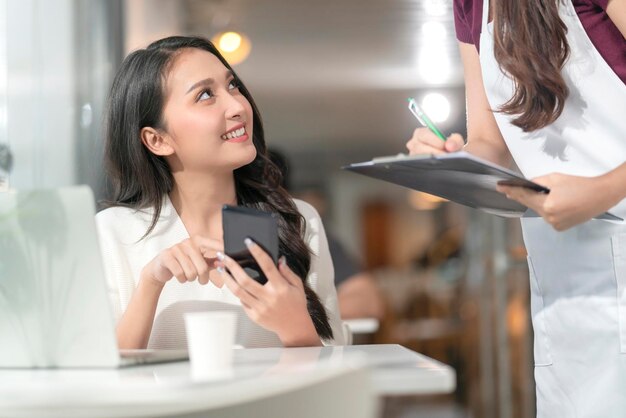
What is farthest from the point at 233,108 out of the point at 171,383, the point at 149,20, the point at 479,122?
the point at 149,20

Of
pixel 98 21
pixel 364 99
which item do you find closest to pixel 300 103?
pixel 364 99

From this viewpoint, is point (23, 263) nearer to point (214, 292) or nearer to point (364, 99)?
point (214, 292)

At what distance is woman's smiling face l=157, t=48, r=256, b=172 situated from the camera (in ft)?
6.14

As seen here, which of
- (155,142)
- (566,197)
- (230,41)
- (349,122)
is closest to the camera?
(566,197)

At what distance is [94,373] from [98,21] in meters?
2.23

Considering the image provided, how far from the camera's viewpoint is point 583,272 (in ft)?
4.78

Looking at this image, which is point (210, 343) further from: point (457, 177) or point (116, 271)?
point (116, 271)

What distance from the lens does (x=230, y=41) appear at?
207 inches

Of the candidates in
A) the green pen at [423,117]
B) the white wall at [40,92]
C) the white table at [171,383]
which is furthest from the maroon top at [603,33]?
the white wall at [40,92]

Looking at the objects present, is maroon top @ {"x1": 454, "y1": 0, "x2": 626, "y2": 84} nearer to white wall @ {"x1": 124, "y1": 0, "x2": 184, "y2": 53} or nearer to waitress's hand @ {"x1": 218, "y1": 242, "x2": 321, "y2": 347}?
waitress's hand @ {"x1": 218, "y1": 242, "x2": 321, "y2": 347}

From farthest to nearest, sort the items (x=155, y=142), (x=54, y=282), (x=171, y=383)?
(x=155, y=142) < (x=54, y=282) < (x=171, y=383)

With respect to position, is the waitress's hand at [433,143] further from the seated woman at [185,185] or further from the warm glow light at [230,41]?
the warm glow light at [230,41]

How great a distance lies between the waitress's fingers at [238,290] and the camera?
1.46 metres

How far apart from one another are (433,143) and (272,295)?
0.36 metres
